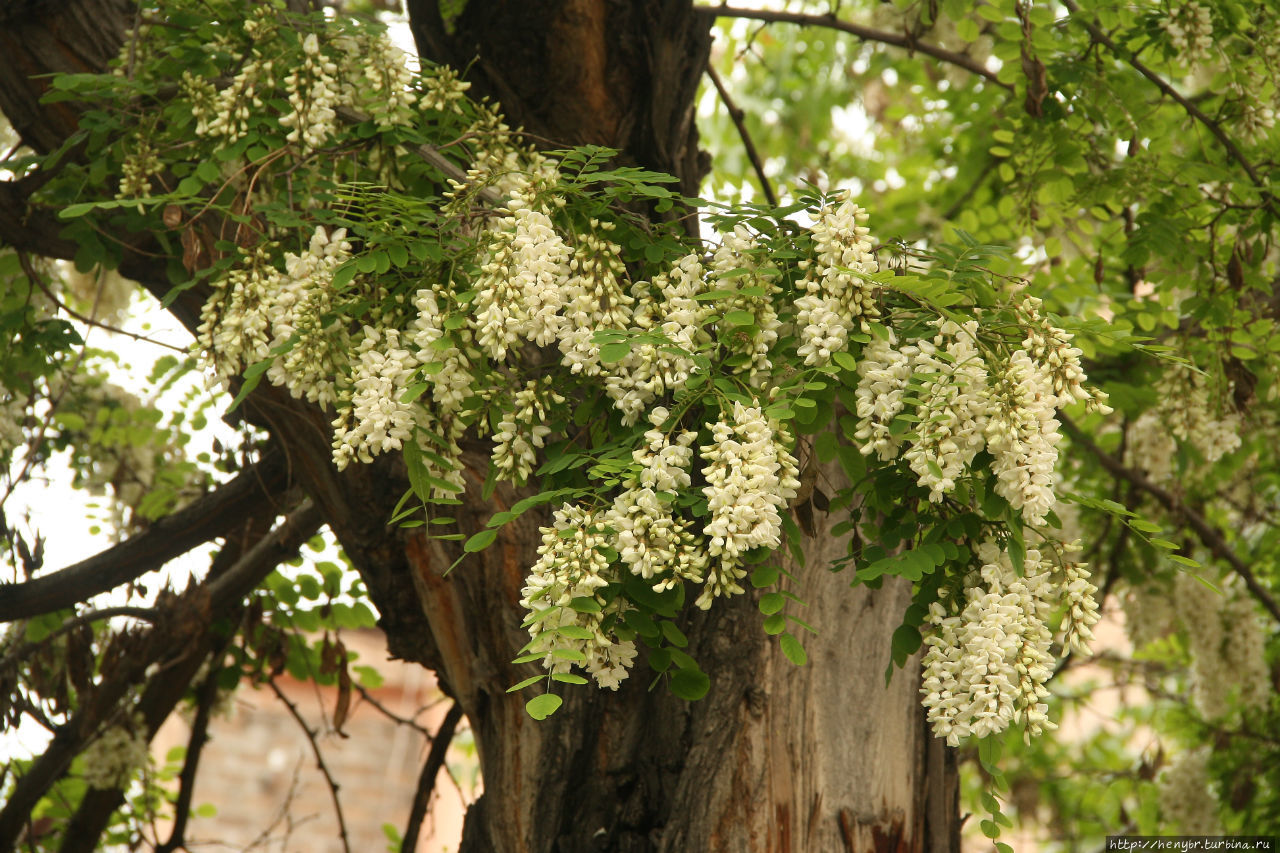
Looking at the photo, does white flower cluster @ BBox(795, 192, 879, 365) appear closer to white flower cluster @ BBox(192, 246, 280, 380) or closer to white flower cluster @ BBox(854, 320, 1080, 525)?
white flower cluster @ BBox(854, 320, 1080, 525)

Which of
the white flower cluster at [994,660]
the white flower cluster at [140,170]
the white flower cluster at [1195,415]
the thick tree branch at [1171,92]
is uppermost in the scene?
the thick tree branch at [1171,92]

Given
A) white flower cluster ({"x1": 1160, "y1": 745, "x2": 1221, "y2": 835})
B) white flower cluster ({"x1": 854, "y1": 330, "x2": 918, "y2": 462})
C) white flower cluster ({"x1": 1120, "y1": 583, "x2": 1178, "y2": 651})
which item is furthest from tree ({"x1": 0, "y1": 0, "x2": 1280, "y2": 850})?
white flower cluster ({"x1": 1160, "y1": 745, "x2": 1221, "y2": 835})

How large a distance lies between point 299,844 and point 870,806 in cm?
1016

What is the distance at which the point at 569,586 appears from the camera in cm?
173

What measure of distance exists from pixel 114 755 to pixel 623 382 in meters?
3.21

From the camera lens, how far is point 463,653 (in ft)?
9.32

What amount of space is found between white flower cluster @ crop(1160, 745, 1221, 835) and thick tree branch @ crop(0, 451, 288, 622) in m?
4.33

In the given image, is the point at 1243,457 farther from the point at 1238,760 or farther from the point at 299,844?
Answer: the point at 299,844

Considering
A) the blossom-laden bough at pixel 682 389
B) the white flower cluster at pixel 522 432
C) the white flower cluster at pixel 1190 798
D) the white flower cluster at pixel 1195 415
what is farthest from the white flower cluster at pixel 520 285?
the white flower cluster at pixel 1190 798

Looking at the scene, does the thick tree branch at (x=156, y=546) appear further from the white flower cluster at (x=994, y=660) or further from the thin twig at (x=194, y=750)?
the white flower cluster at (x=994, y=660)

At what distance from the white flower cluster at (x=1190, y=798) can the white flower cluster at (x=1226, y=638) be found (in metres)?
0.52

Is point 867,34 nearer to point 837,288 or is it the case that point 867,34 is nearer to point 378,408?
point 837,288

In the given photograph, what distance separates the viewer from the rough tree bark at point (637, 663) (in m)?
2.51

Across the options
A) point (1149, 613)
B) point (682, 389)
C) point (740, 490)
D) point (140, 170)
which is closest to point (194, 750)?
point (140, 170)
